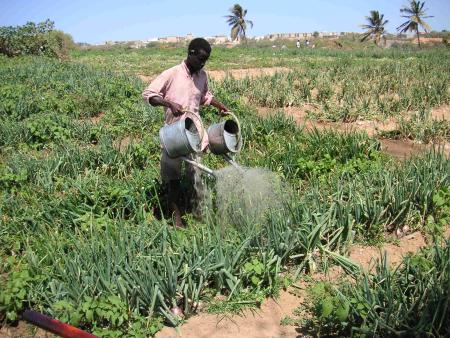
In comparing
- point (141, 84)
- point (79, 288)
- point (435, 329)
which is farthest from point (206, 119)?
point (435, 329)

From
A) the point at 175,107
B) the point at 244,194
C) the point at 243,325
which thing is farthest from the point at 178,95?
the point at 243,325

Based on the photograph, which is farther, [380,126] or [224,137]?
[380,126]

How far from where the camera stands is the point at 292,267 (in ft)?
9.27

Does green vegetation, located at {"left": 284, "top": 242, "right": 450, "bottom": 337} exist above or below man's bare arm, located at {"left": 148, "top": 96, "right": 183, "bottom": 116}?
below

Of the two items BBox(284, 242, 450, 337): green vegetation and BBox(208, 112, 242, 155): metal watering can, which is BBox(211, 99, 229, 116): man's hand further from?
BBox(284, 242, 450, 337): green vegetation

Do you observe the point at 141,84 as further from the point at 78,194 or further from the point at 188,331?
the point at 188,331

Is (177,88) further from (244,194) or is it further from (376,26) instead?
(376,26)

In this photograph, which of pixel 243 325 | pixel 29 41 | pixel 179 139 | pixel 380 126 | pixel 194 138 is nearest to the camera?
pixel 243 325

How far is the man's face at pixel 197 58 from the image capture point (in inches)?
120

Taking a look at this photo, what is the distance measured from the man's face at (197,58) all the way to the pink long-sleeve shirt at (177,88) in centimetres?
8

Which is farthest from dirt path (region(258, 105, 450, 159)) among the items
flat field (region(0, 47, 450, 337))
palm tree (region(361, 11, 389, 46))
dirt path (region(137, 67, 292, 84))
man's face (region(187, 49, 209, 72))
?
palm tree (region(361, 11, 389, 46))

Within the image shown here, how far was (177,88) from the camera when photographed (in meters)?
3.21

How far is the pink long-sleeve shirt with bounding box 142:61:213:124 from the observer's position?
3.13 m

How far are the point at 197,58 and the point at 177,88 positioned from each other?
29 cm
